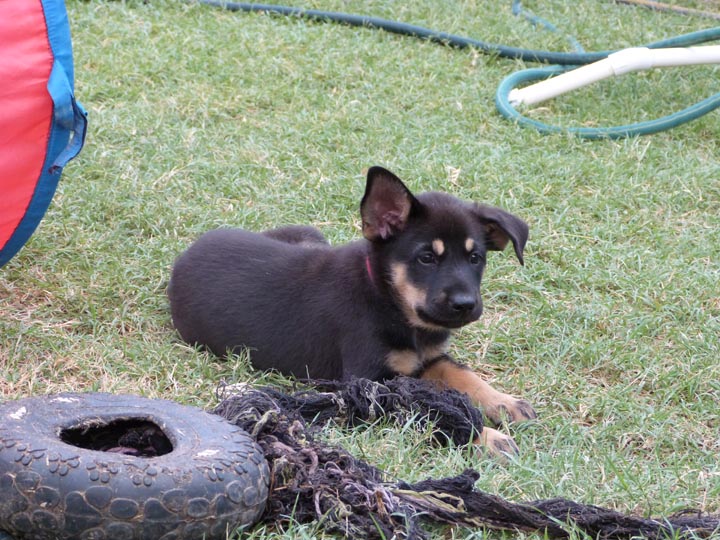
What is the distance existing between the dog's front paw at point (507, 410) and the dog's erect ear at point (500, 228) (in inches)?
23.3

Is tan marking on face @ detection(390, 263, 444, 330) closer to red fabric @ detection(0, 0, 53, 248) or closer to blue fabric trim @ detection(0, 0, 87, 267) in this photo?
blue fabric trim @ detection(0, 0, 87, 267)

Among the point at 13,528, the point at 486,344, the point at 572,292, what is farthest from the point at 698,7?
the point at 13,528

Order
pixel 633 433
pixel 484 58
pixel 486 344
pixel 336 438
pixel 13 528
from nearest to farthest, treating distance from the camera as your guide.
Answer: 1. pixel 13 528
2. pixel 336 438
3. pixel 633 433
4. pixel 486 344
5. pixel 484 58

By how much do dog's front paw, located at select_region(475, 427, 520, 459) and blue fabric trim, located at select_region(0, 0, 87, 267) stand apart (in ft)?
6.65

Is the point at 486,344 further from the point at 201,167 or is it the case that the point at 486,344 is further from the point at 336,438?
the point at 201,167

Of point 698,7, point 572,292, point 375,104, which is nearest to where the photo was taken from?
point 572,292

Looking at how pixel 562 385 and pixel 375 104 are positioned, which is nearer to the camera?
pixel 562 385

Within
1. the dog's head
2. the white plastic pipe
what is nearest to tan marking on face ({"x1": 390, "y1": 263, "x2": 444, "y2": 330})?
the dog's head

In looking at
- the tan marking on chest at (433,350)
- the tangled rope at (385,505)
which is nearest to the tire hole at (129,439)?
the tangled rope at (385,505)

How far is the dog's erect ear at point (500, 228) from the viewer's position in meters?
4.14

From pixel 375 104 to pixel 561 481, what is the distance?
444 centimetres

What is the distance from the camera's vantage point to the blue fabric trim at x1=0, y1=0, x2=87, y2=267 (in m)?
4.10

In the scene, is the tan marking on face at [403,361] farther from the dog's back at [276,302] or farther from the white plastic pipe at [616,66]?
the white plastic pipe at [616,66]

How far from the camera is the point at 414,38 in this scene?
340 inches
